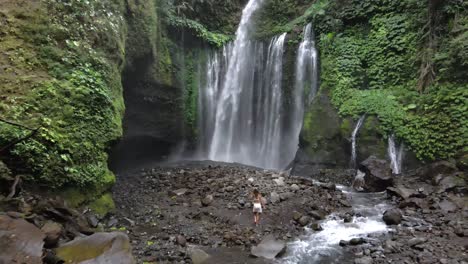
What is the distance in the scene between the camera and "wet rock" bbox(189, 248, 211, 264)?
631cm

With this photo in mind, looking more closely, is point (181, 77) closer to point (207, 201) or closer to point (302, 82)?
point (302, 82)

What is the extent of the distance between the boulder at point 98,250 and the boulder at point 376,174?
806cm

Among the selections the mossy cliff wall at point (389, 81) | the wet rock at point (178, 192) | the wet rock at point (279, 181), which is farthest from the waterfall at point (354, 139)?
A: the wet rock at point (178, 192)

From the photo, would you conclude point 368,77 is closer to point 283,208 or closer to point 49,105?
point 283,208

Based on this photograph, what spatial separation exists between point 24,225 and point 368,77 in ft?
44.8

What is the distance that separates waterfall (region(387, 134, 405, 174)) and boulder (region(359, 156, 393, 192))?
88 cm

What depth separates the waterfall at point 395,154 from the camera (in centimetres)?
1177

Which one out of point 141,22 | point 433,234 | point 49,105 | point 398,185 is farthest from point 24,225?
point 141,22

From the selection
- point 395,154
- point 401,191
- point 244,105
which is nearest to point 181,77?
point 244,105

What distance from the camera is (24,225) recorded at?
4.91 metres

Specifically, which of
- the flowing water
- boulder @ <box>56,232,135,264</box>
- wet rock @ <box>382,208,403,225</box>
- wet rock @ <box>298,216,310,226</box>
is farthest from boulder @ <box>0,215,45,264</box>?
wet rock @ <box>382,208,403,225</box>

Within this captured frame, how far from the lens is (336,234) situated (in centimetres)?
762

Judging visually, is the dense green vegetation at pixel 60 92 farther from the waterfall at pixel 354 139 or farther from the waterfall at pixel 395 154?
the waterfall at pixel 395 154

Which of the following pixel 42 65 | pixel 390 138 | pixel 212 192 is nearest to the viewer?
pixel 42 65
